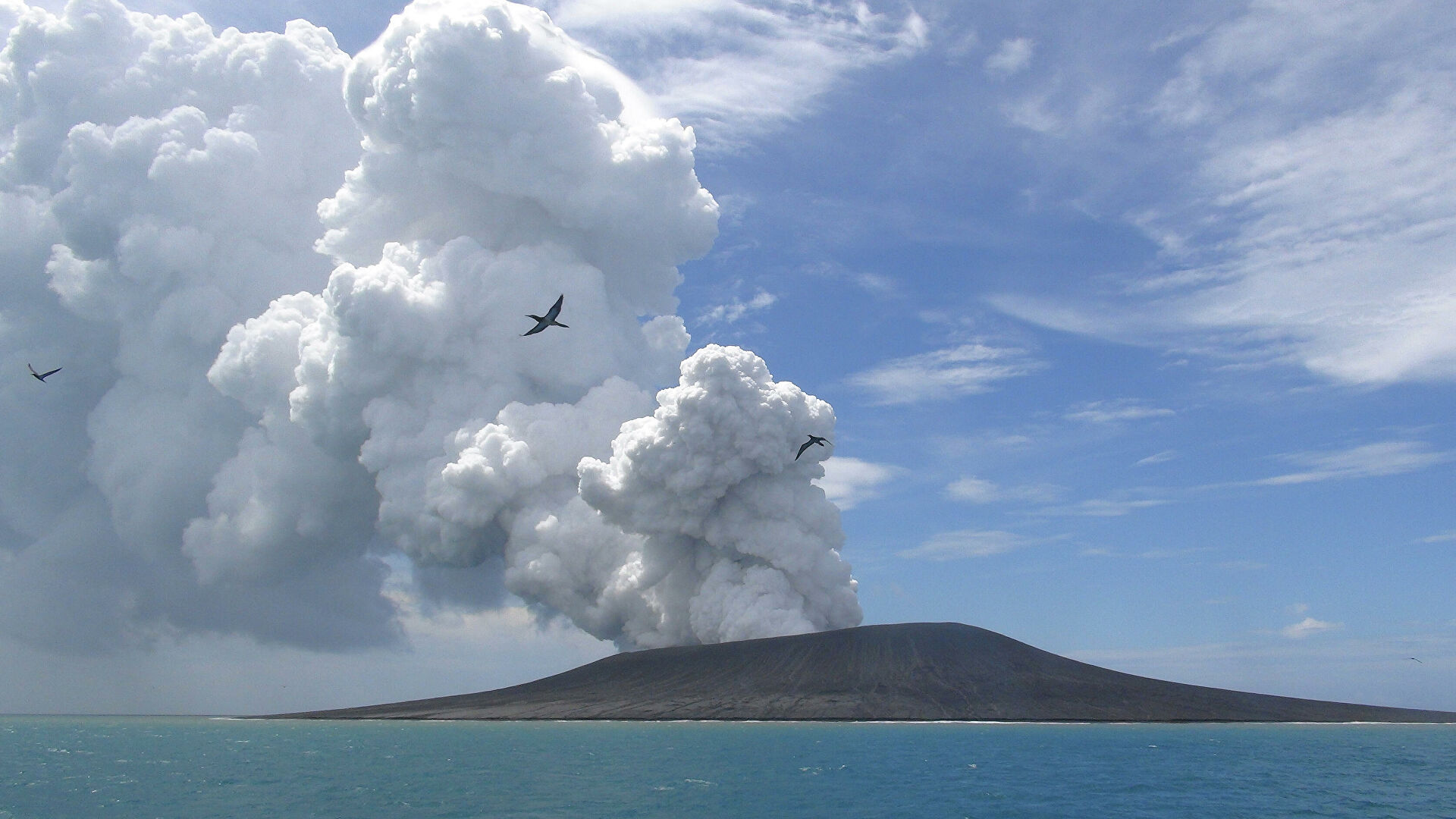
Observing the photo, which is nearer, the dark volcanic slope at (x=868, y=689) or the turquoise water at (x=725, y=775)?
the turquoise water at (x=725, y=775)

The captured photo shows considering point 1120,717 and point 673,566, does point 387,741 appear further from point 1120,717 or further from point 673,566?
point 1120,717

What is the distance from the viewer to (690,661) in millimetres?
130125

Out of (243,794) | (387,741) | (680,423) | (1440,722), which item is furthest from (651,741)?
(1440,722)

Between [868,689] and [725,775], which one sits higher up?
[868,689]

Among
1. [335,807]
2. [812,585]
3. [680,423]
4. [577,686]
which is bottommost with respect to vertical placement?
[335,807]

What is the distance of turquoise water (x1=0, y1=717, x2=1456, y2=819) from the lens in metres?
49.4

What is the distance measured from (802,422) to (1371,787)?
278 ft

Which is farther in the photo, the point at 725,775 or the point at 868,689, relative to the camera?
the point at 868,689

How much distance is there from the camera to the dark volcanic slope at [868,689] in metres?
117

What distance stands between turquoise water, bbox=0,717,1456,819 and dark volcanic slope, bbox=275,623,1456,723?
744cm

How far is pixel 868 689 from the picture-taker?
398 ft

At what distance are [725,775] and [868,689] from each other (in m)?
63.1

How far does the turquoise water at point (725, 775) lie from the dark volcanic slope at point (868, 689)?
744 centimetres

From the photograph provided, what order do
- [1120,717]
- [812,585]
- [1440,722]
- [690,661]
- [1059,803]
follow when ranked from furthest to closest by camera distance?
[1440,722] → [812,585] → [690,661] → [1120,717] → [1059,803]
